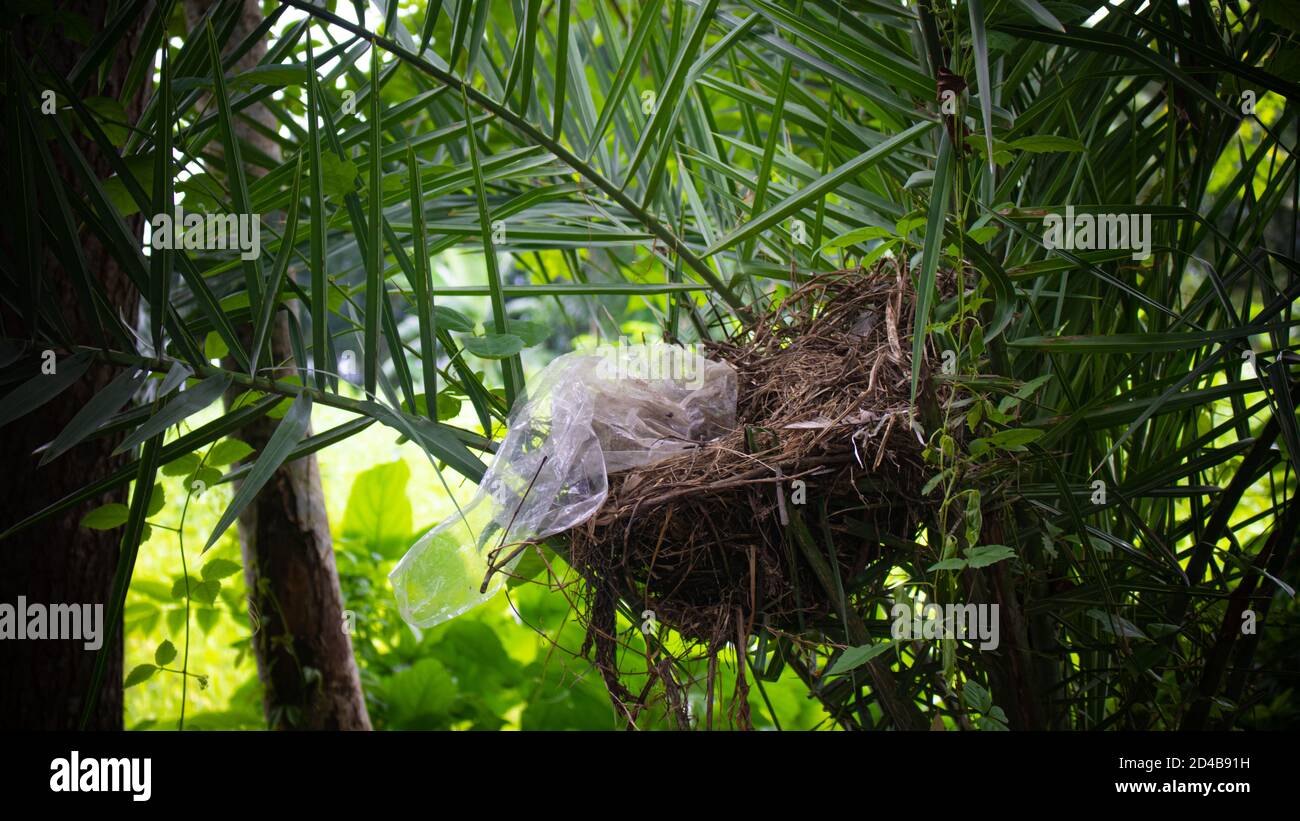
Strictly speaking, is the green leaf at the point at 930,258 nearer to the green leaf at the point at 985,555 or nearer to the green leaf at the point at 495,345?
the green leaf at the point at 985,555

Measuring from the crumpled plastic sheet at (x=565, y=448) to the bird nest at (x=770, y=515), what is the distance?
0.09 ft

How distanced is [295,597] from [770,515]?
1.03 metres

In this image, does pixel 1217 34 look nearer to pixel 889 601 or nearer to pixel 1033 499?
pixel 1033 499

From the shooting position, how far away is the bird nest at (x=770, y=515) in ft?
2.27

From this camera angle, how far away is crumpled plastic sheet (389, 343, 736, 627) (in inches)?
28.4

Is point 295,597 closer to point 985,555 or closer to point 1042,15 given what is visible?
point 985,555

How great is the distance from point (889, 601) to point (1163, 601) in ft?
0.98

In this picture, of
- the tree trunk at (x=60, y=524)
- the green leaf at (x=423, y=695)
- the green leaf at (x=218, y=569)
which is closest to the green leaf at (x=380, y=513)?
the green leaf at (x=423, y=695)

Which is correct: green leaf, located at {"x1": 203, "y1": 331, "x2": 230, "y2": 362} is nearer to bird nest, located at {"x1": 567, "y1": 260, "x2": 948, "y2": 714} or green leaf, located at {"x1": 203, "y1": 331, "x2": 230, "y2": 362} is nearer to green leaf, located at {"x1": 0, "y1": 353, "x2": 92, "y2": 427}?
green leaf, located at {"x1": 0, "y1": 353, "x2": 92, "y2": 427}

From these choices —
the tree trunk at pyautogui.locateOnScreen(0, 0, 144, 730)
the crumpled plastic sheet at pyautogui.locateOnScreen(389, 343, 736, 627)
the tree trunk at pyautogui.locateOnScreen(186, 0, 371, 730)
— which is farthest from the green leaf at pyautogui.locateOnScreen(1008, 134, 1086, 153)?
the tree trunk at pyautogui.locateOnScreen(186, 0, 371, 730)

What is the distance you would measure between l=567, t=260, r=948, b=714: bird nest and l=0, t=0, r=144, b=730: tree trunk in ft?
2.14

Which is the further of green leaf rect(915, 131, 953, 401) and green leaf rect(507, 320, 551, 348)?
green leaf rect(507, 320, 551, 348)

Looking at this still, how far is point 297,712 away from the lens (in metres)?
1.48
